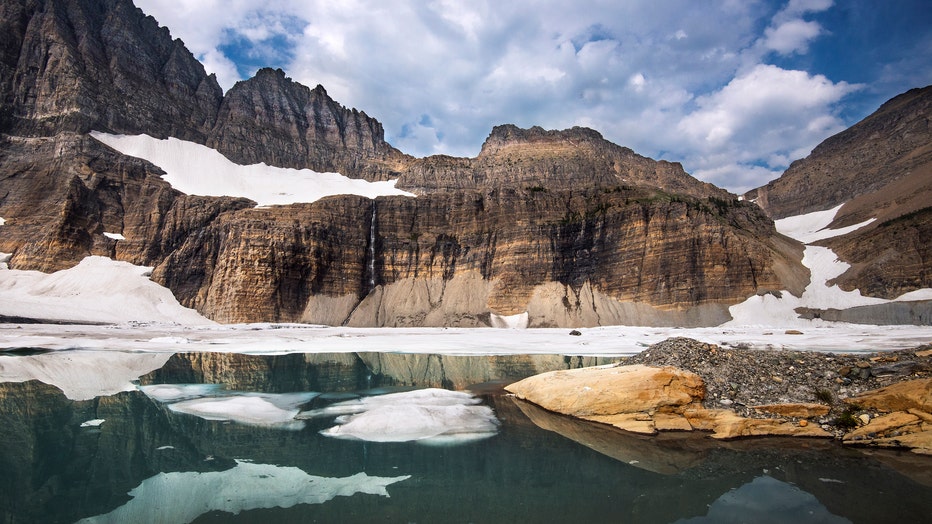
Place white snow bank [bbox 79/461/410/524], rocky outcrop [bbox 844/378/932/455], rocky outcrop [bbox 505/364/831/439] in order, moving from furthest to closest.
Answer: rocky outcrop [bbox 505/364/831/439]
rocky outcrop [bbox 844/378/932/455]
white snow bank [bbox 79/461/410/524]

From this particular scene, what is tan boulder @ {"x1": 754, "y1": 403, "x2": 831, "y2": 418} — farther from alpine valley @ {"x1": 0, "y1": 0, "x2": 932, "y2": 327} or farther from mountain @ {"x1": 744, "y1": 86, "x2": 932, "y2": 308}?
mountain @ {"x1": 744, "y1": 86, "x2": 932, "y2": 308}

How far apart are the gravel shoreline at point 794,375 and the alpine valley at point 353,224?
52.7 metres

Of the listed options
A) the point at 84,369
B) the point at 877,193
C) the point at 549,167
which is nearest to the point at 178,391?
the point at 84,369

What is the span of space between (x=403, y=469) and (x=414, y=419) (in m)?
3.71

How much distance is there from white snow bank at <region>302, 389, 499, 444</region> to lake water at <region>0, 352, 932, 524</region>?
73mm

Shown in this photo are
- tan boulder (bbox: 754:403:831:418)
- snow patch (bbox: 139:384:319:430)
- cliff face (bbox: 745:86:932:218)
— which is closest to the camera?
tan boulder (bbox: 754:403:831:418)

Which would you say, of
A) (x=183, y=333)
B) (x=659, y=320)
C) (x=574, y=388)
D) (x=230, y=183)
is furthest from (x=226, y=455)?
(x=230, y=183)

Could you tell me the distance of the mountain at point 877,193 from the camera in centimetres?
Result: 6303

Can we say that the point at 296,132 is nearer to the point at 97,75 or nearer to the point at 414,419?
the point at 97,75

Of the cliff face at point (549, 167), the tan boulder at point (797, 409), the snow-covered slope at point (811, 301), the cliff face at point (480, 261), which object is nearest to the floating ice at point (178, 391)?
the tan boulder at point (797, 409)

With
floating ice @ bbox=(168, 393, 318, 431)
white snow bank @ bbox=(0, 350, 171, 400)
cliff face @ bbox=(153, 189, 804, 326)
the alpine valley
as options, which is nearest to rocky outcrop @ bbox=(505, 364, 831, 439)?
floating ice @ bbox=(168, 393, 318, 431)

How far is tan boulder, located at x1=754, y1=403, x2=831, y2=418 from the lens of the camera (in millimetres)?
12188

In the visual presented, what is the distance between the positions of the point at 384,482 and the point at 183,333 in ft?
172

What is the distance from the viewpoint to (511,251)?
7788cm
